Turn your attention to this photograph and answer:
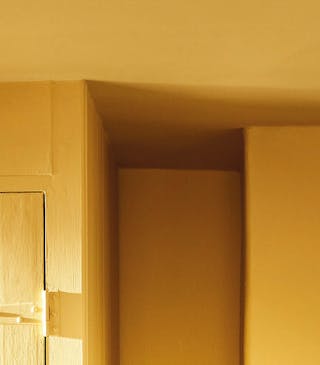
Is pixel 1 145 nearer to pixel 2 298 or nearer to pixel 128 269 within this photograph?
pixel 2 298

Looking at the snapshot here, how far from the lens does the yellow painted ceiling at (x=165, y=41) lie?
0.85m

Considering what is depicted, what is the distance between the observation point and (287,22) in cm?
90

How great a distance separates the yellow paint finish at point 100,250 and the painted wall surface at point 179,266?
149mm

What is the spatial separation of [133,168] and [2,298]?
47.1 inches

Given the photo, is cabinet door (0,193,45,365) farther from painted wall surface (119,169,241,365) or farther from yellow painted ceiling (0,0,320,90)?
painted wall surface (119,169,241,365)

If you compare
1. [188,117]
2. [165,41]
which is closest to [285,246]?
[188,117]

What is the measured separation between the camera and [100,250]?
65.2 inches

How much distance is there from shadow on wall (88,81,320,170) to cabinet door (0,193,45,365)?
1.31 feet

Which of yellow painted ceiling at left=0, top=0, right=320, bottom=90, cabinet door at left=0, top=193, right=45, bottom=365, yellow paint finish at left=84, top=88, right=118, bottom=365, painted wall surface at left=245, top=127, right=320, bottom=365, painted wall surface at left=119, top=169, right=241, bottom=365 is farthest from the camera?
painted wall surface at left=119, top=169, right=241, bottom=365

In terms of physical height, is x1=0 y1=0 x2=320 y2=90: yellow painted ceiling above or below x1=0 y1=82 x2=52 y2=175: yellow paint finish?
above

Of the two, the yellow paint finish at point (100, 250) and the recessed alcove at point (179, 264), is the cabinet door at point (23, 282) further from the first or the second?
the recessed alcove at point (179, 264)

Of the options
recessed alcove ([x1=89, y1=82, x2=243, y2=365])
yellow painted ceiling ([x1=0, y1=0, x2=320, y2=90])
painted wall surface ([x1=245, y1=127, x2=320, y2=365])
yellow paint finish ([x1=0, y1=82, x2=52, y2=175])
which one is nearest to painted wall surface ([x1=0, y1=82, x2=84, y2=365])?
yellow paint finish ([x1=0, y1=82, x2=52, y2=175])

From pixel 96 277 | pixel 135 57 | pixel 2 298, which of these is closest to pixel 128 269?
pixel 96 277

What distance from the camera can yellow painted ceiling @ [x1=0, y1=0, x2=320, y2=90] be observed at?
2.78 ft
